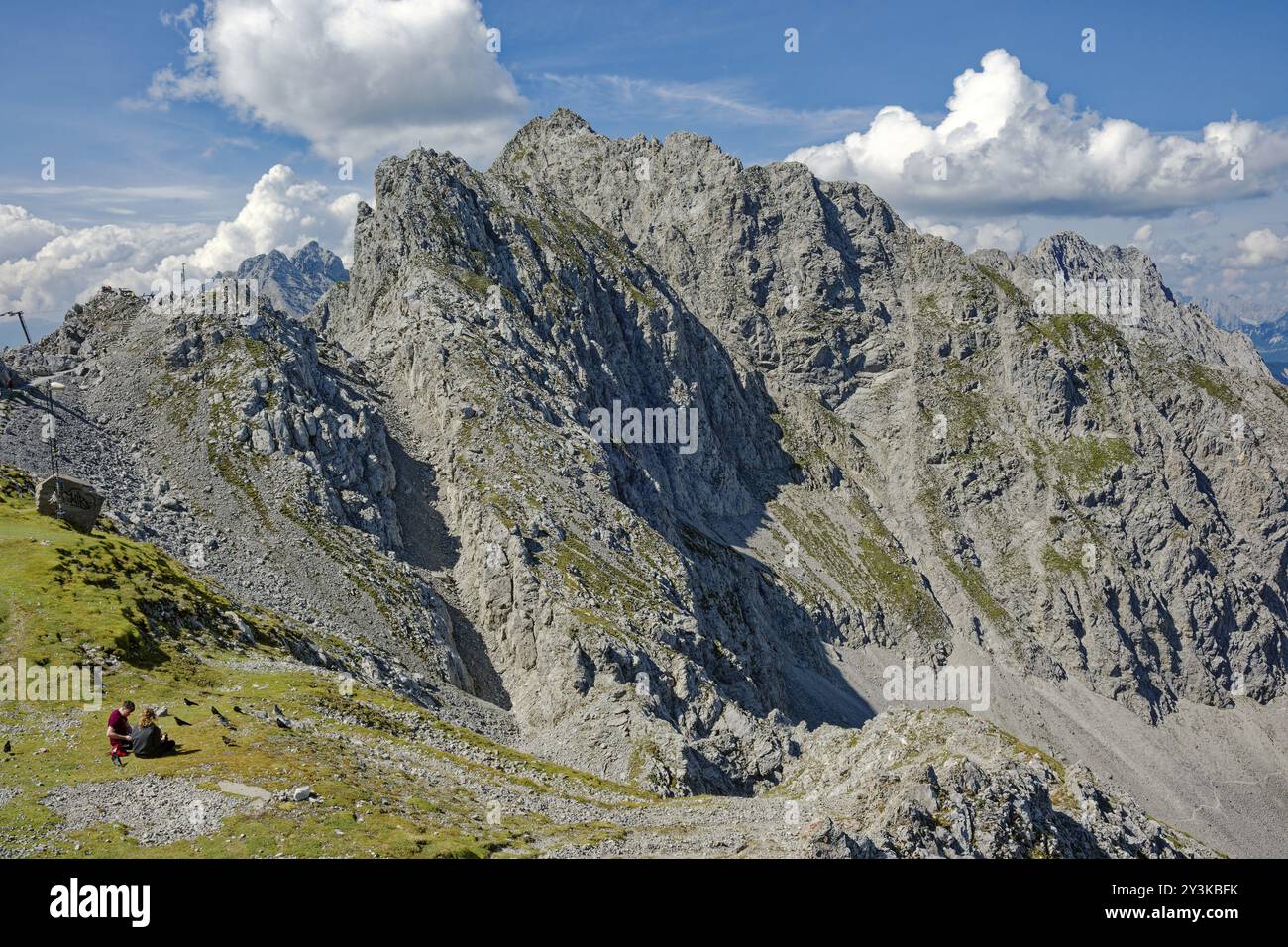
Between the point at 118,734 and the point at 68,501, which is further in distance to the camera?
the point at 68,501

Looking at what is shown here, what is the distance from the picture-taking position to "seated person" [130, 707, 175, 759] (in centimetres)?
3475

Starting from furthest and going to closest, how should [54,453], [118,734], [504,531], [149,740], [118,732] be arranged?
1. [504,531]
2. [54,453]
3. [149,740]
4. [118,732]
5. [118,734]

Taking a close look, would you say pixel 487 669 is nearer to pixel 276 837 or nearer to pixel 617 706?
pixel 617 706

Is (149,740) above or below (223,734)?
above

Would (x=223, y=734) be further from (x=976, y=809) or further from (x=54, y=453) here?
(x=54, y=453)

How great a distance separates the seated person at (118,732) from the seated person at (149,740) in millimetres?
285

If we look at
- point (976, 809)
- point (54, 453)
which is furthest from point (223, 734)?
point (54, 453)

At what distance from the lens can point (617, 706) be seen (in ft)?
269

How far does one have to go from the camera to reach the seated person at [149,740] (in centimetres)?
3475

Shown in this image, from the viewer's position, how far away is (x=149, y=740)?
34844mm

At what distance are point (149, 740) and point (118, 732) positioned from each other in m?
1.36

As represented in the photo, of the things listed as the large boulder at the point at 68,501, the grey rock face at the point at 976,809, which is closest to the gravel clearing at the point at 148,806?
the grey rock face at the point at 976,809

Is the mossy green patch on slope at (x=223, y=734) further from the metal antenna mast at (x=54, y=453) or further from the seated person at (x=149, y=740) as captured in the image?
the metal antenna mast at (x=54, y=453)
